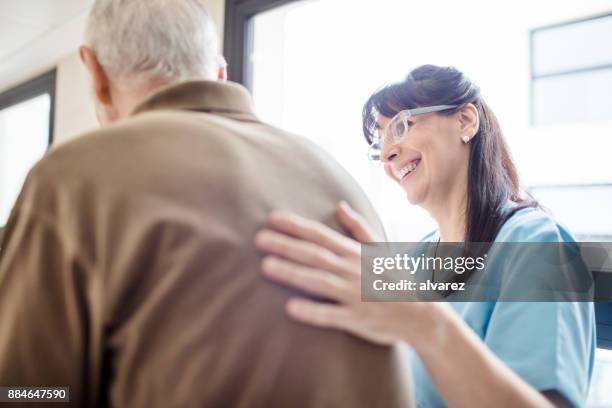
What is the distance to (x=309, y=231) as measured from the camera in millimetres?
564

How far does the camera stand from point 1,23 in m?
2.99

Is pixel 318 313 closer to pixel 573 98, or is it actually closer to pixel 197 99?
pixel 197 99

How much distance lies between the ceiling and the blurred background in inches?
0.5

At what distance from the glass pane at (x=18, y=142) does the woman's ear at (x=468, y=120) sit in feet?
11.8

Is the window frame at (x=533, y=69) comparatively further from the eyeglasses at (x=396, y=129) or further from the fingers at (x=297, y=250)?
the fingers at (x=297, y=250)

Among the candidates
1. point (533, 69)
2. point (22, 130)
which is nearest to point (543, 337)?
point (533, 69)

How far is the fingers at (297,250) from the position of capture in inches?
21.2

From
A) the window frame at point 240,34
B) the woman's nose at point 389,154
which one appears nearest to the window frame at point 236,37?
the window frame at point 240,34

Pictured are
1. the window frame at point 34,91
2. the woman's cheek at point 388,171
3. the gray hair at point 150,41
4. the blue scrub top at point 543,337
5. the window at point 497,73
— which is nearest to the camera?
the gray hair at point 150,41

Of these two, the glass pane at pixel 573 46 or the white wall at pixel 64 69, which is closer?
the glass pane at pixel 573 46

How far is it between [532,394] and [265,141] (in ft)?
1.91

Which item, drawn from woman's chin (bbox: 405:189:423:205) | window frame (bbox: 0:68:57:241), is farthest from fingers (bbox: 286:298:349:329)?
window frame (bbox: 0:68:57:241)

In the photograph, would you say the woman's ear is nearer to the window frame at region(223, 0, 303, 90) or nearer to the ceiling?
→ the window frame at region(223, 0, 303, 90)

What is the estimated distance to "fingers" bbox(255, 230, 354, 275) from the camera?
0.54 metres
